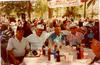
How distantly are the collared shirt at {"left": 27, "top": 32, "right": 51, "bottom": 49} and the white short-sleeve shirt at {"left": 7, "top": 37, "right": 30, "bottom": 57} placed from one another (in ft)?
0.43

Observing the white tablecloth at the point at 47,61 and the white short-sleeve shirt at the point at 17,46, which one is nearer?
the white tablecloth at the point at 47,61

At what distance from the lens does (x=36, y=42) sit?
287 centimetres

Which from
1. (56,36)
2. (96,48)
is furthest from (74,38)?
(96,48)

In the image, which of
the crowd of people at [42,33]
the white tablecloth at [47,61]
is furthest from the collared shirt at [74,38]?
the white tablecloth at [47,61]

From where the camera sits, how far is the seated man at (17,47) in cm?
259

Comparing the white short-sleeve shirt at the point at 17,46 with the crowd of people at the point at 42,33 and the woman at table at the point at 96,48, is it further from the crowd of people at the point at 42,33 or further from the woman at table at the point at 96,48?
the woman at table at the point at 96,48

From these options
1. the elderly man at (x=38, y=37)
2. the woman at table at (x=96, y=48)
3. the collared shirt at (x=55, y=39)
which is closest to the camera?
the woman at table at (x=96, y=48)

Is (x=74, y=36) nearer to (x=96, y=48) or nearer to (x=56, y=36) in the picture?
(x=56, y=36)

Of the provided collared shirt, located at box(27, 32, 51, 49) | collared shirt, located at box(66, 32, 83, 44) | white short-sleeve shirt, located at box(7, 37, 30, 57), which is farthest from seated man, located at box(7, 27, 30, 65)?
collared shirt, located at box(66, 32, 83, 44)

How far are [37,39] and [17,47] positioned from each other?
0.40 metres

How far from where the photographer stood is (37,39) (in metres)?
2.88

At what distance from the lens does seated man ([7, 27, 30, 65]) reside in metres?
2.59

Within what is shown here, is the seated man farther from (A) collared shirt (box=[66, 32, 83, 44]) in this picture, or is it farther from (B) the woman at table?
(B) the woman at table

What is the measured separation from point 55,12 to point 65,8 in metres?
0.18
